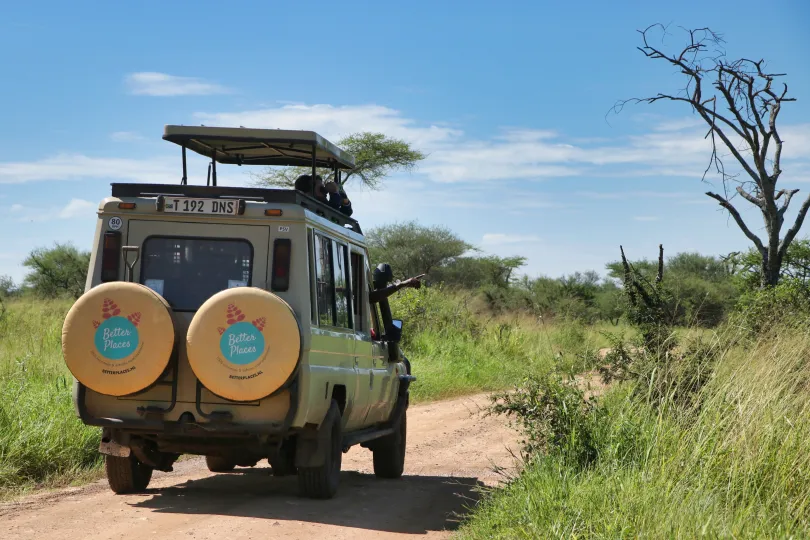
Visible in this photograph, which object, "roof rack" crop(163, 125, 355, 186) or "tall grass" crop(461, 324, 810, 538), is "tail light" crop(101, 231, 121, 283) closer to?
"roof rack" crop(163, 125, 355, 186)

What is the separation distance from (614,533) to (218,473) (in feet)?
17.2

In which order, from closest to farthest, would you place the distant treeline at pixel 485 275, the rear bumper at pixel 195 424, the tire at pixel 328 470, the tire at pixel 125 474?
the rear bumper at pixel 195 424 → the tire at pixel 328 470 → the tire at pixel 125 474 → the distant treeline at pixel 485 275

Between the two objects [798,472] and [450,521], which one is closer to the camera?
[798,472]

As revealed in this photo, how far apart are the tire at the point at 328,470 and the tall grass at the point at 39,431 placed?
8.20 ft

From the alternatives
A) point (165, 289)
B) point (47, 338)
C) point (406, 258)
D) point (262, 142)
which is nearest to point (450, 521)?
point (165, 289)

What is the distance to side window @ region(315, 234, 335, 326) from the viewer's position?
766 centimetres

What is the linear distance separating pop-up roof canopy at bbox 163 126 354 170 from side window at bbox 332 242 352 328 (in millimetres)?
799

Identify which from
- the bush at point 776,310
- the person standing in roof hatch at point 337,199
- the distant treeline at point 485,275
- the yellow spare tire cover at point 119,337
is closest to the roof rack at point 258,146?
the person standing in roof hatch at point 337,199

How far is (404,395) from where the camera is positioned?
1008cm

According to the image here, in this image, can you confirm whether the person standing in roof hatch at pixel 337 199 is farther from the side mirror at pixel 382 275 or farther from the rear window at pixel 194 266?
the rear window at pixel 194 266

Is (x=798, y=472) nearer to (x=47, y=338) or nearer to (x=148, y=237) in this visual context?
(x=148, y=237)

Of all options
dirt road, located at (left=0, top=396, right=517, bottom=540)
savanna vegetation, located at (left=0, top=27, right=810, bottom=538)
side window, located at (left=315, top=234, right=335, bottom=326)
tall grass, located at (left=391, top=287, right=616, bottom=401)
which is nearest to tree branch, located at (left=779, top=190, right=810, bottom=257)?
savanna vegetation, located at (left=0, top=27, right=810, bottom=538)

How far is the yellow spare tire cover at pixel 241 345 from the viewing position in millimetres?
6809

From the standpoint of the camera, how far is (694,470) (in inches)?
→ 247
